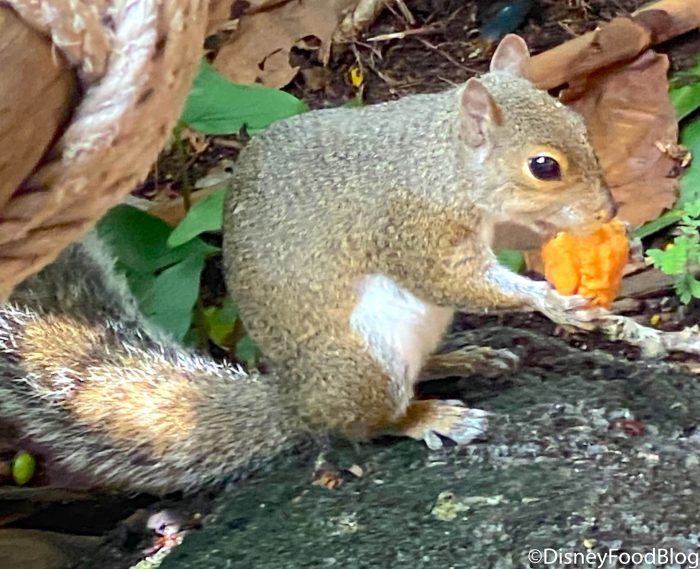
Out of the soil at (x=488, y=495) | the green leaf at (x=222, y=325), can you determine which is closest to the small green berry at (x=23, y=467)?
the soil at (x=488, y=495)

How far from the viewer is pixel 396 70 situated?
7.19 ft

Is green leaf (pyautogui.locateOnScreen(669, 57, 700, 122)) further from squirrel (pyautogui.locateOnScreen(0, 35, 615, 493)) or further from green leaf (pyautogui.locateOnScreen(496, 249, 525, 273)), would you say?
squirrel (pyautogui.locateOnScreen(0, 35, 615, 493))

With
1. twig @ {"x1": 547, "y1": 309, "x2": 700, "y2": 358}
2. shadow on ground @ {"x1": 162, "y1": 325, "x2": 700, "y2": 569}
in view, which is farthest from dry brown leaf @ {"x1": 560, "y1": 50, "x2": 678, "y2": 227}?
shadow on ground @ {"x1": 162, "y1": 325, "x2": 700, "y2": 569}

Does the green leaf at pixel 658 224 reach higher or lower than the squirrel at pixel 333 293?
lower

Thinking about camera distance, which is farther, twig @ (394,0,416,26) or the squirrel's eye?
twig @ (394,0,416,26)

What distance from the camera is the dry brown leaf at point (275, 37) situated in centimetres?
216

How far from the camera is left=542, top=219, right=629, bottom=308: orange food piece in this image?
1293 millimetres

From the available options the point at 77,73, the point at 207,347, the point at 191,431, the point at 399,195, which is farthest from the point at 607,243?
the point at 77,73

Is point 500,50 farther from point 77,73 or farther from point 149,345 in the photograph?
point 77,73

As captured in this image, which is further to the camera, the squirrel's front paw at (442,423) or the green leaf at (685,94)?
the green leaf at (685,94)

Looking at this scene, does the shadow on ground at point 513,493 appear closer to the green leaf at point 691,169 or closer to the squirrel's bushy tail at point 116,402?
the squirrel's bushy tail at point 116,402

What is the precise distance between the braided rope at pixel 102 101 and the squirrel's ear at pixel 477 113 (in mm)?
647

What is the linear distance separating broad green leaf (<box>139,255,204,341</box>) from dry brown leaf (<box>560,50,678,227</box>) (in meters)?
0.67

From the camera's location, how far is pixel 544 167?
1270 mm
